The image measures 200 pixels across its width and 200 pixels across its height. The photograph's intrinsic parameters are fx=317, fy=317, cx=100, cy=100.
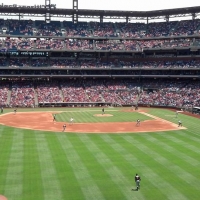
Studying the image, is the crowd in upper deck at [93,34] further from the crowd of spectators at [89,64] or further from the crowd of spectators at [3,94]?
the crowd of spectators at [3,94]

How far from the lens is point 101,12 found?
9394 centimetres

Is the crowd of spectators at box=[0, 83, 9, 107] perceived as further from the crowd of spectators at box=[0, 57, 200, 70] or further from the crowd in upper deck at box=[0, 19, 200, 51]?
the crowd in upper deck at box=[0, 19, 200, 51]

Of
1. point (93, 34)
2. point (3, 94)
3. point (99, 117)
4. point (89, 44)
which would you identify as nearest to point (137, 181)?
point (99, 117)

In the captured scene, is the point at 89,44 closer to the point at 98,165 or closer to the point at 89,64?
the point at 89,64

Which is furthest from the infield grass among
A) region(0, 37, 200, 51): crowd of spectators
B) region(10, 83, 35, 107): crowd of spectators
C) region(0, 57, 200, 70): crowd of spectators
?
region(0, 37, 200, 51): crowd of spectators

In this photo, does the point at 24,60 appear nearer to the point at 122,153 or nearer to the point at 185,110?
the point at 185,110

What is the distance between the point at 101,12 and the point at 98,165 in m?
72.0

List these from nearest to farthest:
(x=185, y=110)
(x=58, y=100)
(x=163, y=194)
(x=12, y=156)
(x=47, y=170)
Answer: (x=163, y=194)
(x=47, y=170)
(x=12, y=156)
(x=185, y=110)
(x=58, y=100)

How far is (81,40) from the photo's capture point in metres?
90.6

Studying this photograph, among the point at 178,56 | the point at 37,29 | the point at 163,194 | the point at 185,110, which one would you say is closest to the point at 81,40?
the point at 37,29

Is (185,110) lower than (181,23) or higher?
lower

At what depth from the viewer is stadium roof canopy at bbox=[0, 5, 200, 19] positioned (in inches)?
3465

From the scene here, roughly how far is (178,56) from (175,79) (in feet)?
20.6

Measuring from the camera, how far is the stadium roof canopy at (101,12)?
88.0 m
